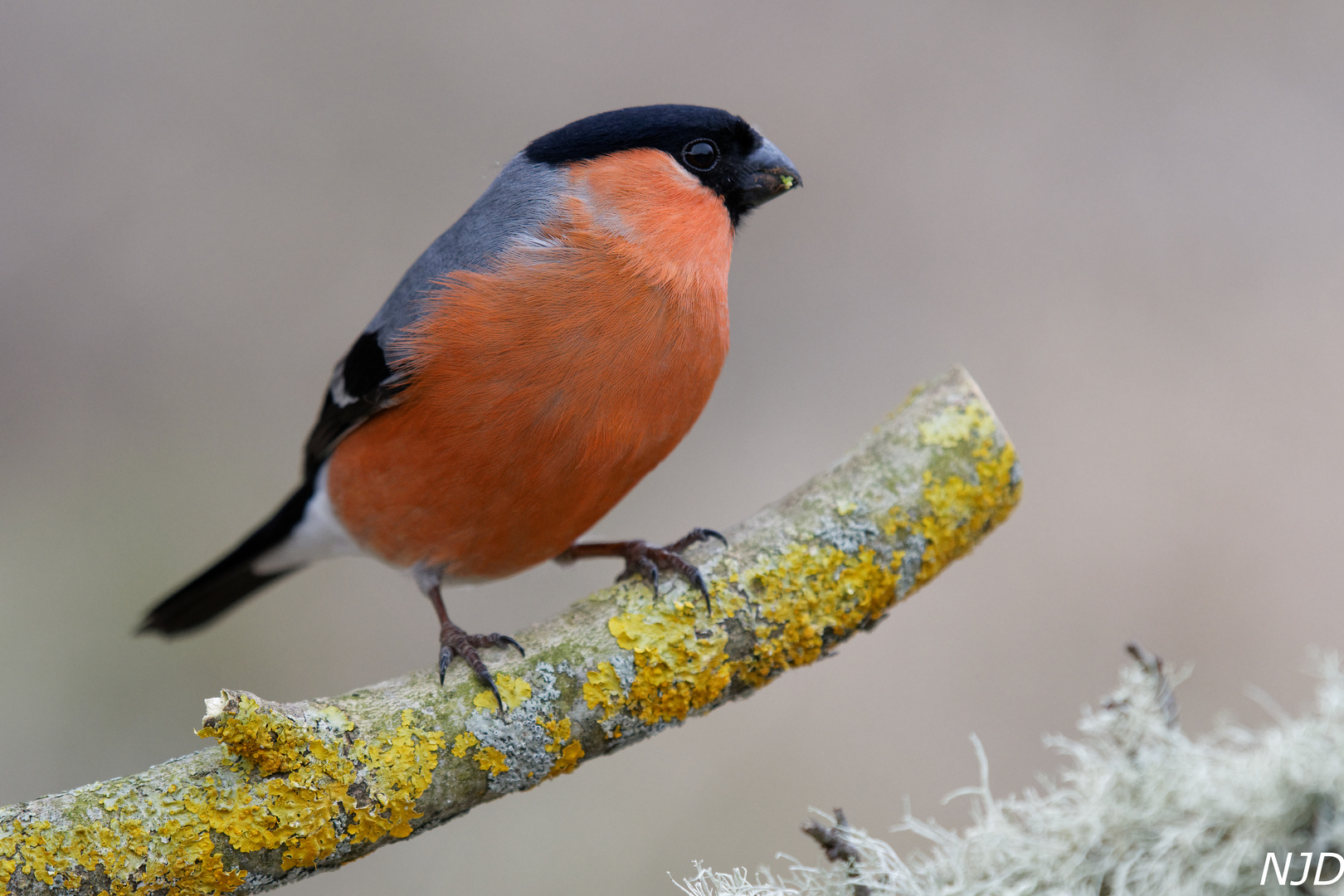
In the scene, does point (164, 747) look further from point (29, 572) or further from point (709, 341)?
point (709, 341)

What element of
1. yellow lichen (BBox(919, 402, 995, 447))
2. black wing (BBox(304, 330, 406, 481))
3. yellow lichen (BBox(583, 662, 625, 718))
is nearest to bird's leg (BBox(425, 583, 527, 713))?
yellow lichen (BBox(583, 662, 625, 718))

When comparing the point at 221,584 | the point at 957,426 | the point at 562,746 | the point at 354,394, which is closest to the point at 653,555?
the point at 562,746

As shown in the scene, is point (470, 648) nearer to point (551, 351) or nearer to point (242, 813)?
point (242, 813)

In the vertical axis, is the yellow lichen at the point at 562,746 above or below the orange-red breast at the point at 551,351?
below

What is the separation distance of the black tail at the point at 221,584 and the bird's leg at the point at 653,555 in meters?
0.84

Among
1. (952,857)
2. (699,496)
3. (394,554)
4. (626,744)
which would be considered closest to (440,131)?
(699,496)

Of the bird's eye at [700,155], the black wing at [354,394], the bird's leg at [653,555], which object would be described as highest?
the bird's eye at [700,155]

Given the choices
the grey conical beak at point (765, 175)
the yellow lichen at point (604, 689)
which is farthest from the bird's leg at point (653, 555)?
the grey conical beak at point (765, 175)

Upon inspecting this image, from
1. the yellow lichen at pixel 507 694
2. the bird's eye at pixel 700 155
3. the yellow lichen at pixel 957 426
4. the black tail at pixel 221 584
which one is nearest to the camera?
the yellow lichen at pixel 507 694

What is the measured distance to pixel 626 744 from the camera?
64.1 inches

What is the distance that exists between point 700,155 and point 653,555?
0.85 meters

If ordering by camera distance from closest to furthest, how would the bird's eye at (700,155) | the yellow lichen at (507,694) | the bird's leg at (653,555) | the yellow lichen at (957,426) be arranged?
the yellow lichen at (507,694)
the bird's leg at (653,555)
the yellow lichen at (957,426)
the bird's eye at (700,155)

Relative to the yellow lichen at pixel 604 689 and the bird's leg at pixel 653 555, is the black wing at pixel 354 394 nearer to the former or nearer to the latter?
the bird's leg at pixel 653 555

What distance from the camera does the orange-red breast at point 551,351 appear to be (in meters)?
1.90
